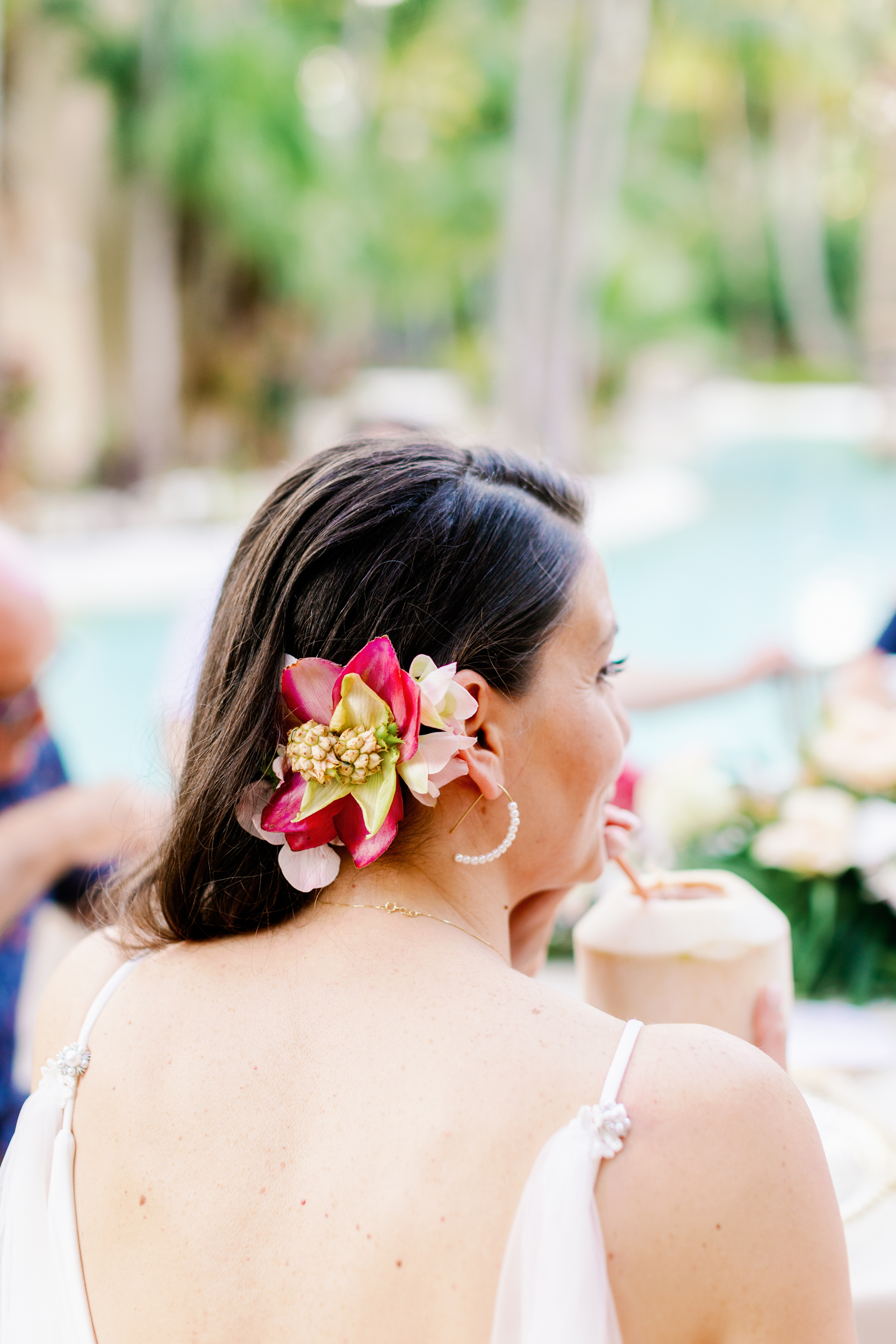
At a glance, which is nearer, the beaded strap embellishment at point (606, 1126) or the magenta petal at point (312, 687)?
the beaded strap embellishment at point (606, 1126)

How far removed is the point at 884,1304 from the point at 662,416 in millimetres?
23537

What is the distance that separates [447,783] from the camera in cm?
100

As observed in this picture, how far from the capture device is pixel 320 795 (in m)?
0.95

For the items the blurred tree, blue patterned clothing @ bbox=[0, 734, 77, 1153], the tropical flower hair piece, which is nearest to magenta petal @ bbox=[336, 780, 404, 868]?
the tropical flower hair piece

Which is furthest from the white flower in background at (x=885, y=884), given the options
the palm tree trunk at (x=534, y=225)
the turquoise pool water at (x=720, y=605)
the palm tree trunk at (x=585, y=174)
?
the palm tree trunk at (x=534, y=225)

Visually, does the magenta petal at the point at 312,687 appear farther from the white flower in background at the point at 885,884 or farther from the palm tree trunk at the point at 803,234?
the palm tree trunk at the point at 803,234

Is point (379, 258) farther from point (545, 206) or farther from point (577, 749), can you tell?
point (577, 749)

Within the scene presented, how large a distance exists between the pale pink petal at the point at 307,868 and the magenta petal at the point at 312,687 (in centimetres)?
11

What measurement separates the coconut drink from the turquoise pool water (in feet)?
1.67

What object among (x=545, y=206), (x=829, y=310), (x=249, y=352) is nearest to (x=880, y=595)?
(x=545, y=206)

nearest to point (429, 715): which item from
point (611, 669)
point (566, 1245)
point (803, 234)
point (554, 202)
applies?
point (611, 669)

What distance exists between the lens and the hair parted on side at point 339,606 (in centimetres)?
98

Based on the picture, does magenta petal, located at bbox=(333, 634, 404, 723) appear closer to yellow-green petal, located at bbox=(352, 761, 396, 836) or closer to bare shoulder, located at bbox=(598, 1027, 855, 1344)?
yellow-green petal, located at bbox=(352, 761, 396, 836)

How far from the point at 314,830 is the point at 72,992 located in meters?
0.30
